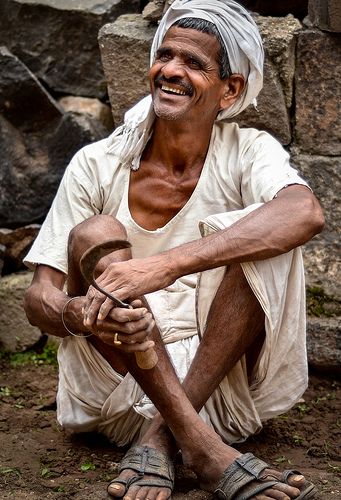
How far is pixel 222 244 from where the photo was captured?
3.76 metres

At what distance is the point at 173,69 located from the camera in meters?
4.03

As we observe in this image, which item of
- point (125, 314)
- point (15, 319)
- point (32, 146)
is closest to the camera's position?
point (125, 314)

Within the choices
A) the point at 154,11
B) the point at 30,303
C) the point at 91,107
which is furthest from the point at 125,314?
the point at 91,107

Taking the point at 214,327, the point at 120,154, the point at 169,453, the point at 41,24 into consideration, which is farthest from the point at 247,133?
the point at 41,24

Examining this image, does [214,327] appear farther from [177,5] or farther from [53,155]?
[53,155]

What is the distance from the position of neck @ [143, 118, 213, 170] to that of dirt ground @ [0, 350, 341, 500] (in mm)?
1083

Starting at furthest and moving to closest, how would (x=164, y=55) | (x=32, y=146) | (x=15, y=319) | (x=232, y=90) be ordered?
(x=32, y=146) → (x=15, y=319) → (x=232, y=90) → (x=164, y=55)

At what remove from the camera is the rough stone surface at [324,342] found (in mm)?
4805

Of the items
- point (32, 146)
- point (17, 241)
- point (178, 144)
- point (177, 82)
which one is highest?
point (177, 82)

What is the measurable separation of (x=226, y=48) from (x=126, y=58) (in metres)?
0.86

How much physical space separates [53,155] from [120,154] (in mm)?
1193

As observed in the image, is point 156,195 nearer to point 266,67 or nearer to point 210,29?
point 210,29

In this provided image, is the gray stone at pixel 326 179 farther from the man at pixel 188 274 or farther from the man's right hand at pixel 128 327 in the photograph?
the man's right hand at pixel 128 327

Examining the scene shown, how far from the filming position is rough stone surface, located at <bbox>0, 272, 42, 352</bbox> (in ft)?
16.9
